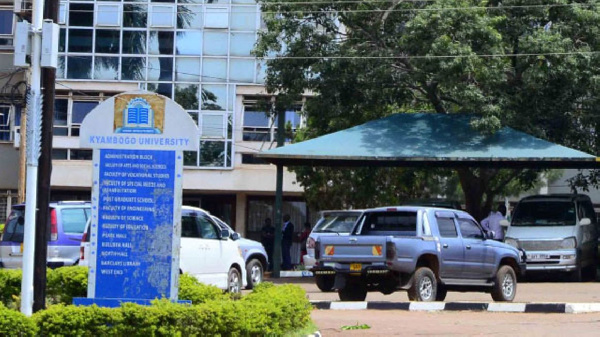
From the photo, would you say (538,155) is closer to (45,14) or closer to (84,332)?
(45,14)

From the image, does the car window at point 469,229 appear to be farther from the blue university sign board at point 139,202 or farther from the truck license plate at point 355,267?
the blue university sign board at point 139,202

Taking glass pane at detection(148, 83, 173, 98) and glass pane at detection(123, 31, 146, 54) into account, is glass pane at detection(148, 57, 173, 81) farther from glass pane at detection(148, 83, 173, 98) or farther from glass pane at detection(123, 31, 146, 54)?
glass pane at detection(123, 31, 146, 54)

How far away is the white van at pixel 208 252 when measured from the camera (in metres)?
19.5

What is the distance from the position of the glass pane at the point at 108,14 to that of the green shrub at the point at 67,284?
84.3 ft

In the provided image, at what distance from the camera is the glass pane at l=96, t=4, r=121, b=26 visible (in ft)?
127

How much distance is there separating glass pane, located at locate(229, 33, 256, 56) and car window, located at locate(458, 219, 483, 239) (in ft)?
66.4

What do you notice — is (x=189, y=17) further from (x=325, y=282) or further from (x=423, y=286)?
(x=423, y=286)

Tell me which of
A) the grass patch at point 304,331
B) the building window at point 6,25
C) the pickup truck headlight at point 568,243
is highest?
the building window at point 6,25

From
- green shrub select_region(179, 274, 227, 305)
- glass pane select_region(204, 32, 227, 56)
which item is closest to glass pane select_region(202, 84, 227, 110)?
glass pane select_region(204, 32, 227, 56)

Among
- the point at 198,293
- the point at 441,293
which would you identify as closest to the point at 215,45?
the point at 441,293

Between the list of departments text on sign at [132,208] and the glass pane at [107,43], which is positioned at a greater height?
the glass pane at [107,43]

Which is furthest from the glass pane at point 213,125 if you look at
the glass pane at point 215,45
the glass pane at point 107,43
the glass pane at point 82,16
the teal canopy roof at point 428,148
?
the teal canopy roof at point 428,148

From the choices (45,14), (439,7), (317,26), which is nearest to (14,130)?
(317,26)

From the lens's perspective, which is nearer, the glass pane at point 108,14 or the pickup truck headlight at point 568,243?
the pickup truck headlight at point 568,243
